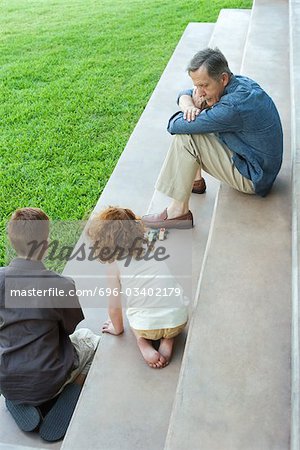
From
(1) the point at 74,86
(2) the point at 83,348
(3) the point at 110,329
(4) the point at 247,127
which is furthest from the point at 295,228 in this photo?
(1) the point at 74,86

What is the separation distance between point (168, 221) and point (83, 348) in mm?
840

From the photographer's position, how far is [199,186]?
11.1 ft

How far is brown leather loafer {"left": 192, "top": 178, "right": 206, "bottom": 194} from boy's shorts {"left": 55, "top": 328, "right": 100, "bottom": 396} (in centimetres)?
110

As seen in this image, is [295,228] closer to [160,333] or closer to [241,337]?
[241,337]

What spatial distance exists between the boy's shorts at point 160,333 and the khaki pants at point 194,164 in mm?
784

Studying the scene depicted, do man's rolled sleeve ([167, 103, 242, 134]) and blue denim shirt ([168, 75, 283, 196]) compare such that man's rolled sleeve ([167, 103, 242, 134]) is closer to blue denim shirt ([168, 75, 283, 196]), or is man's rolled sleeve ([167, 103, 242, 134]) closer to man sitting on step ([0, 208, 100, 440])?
blue denim shirt ([168, 75, 283, 196])

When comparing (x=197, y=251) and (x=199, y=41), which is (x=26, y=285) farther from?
(x=199, y=41)

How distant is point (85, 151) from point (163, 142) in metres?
0.58

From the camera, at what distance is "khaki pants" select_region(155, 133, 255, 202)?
285cm

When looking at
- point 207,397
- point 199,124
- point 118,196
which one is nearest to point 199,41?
point 118,196

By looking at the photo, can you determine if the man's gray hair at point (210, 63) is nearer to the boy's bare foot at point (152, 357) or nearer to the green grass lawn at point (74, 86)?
the boy's bare foot at point (152, 357)

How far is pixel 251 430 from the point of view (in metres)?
1.86

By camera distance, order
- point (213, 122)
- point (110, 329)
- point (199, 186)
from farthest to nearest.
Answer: point (199, 186), point (213, 122), point (110, 329)

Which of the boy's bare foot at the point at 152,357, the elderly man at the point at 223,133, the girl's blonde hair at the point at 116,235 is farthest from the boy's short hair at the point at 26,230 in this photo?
the elderly man at the point at 223,133
